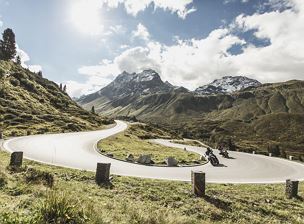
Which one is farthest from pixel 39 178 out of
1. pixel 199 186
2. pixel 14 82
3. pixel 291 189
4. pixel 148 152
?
pixel 14 82

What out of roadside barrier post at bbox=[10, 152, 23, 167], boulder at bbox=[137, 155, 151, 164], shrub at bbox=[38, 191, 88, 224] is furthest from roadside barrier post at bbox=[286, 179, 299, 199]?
roadside barrier post at bbox=[10, 152, 23, 167]

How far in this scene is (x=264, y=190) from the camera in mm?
21672

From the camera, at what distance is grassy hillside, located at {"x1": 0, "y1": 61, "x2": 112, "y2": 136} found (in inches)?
3047

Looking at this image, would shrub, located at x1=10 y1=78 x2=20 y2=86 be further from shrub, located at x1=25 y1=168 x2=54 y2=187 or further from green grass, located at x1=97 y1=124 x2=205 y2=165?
shrub, located at x1=25 y1=168 x2=54 y2=187

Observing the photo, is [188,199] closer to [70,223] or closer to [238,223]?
[238,223]

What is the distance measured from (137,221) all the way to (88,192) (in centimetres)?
581

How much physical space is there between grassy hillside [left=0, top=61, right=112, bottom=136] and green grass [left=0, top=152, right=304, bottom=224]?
48.3 m

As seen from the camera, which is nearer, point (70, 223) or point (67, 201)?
point (70, 223)

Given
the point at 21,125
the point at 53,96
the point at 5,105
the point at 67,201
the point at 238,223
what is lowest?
the point at 238,223

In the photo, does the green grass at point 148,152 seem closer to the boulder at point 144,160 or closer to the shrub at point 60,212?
the boulder at point 144,160

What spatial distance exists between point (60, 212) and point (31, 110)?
10017cm

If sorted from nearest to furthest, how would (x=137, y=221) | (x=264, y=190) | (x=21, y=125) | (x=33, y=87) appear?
A: (x=137, y=221) → (x=264, y=190) → (x=21, y=125) → (x=33, y=87)

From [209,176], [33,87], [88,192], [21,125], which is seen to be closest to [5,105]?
[21,125]

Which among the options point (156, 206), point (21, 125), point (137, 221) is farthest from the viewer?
point (21, 125)
